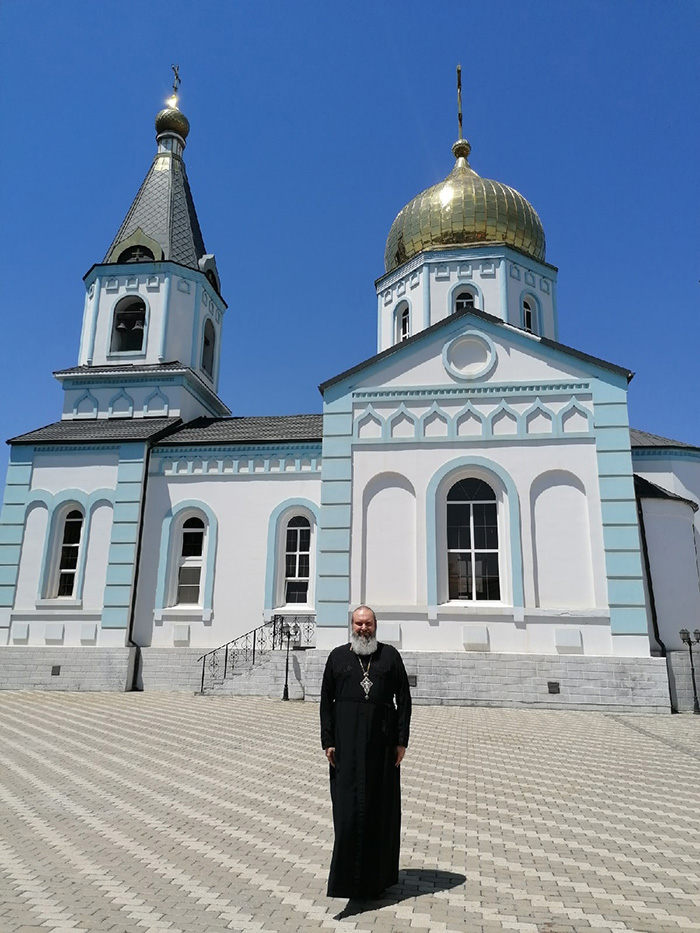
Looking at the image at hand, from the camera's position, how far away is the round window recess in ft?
50.3

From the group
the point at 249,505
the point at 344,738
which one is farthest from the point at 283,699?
the point at 344,738

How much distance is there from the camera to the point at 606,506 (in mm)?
13773

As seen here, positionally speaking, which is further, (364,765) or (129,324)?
(129,324)

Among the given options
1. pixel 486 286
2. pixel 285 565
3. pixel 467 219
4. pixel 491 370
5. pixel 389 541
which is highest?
pixel 467 219

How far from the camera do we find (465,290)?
782 inches

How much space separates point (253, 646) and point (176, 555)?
342cm

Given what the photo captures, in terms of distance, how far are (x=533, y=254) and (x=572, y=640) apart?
1254 cm

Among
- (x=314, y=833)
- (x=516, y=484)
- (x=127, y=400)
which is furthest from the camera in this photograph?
(x=127, y=400)

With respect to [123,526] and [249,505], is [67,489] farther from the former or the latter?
[249,505]

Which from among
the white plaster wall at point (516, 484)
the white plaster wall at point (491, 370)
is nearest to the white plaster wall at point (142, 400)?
the white plaster wall at point (491, 370)

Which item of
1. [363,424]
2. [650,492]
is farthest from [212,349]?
[650,492]

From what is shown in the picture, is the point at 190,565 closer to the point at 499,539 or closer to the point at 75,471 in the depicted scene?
the point at 75,471

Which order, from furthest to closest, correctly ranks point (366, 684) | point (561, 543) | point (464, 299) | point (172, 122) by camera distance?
point (172, 122), point (464, 299), point (561, 543), point (366, 684)

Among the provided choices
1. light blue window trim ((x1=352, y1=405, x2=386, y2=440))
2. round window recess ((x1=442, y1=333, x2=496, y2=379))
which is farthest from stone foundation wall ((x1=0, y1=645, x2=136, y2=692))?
round window recess ((x1=442, y1=333, x2=496, y2=379))
